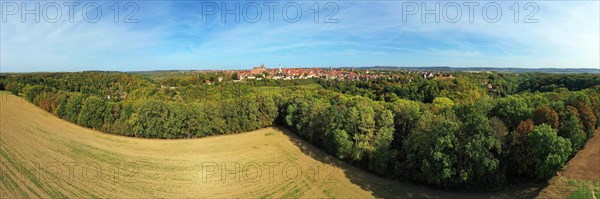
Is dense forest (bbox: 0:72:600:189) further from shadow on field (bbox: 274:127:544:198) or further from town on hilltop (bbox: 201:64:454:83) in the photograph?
town on hilltop (bbox: 201:64:454:83)

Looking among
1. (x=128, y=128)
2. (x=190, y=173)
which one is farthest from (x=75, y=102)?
(x=190, y=173)

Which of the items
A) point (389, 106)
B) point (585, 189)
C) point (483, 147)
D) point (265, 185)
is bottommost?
point (265, 185)

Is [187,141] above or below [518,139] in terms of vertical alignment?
below

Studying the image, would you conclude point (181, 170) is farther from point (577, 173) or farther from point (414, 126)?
point (577, 173)

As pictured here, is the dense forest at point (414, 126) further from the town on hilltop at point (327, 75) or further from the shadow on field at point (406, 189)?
the town on hilltop at point (327, 75)

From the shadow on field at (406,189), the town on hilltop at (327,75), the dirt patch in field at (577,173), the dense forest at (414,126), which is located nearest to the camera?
the dirt patch in field at (577,173)

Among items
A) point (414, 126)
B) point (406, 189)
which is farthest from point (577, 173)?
point (414, 126)

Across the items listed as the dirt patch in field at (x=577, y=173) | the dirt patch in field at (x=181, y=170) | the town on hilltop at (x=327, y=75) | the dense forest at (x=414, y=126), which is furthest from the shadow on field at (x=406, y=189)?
the town on hilltop at (x=327, y=75)

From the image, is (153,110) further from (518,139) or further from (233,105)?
(518,139)
